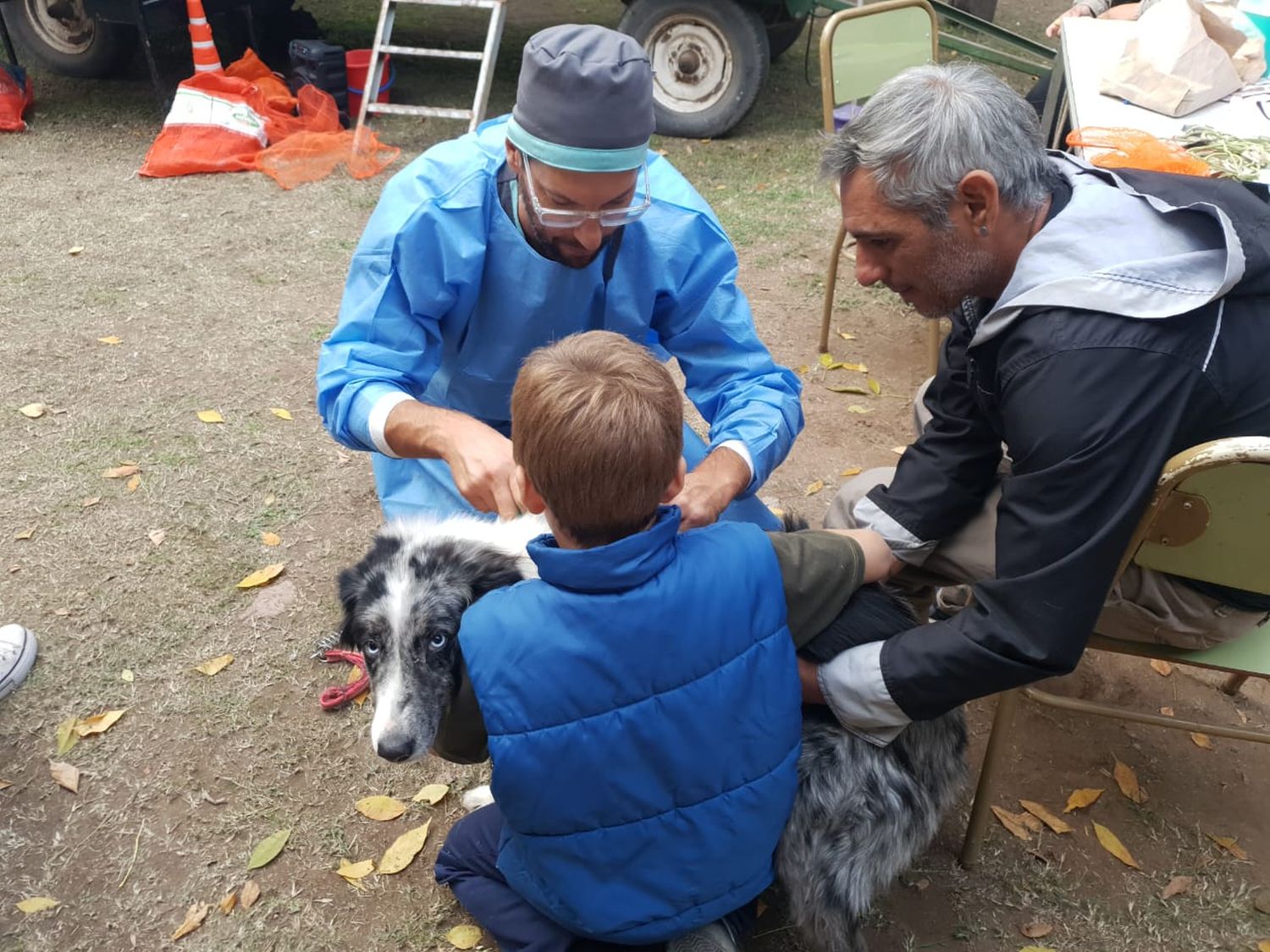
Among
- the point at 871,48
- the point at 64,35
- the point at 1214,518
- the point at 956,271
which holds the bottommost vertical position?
the point at 64,35

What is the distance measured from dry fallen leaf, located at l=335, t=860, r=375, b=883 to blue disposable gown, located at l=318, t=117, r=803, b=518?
90 centimetres

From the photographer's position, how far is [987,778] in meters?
2.39

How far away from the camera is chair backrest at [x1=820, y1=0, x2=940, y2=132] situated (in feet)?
13.7

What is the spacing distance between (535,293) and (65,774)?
6.07ft

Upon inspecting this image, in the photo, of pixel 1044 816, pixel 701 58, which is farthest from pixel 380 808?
pixel 701 58

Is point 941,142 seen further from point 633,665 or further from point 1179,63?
point 1179,63

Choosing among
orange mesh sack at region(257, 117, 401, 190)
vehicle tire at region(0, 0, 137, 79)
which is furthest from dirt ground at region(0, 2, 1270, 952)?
vehicle tire at region(0, 0, 137, 79)

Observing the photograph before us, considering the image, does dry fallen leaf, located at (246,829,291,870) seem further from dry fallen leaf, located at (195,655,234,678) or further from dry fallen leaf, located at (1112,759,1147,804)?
dry fallen leaf, located at (1112,759,1147,804)

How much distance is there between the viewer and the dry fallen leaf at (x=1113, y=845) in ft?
8.45

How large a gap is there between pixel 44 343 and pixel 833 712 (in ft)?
14.2

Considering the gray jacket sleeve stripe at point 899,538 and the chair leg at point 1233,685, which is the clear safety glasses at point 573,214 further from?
the chair leg at point 1233,685

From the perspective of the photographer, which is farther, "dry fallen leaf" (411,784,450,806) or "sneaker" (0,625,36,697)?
"sneaker" (0,625,36,697)

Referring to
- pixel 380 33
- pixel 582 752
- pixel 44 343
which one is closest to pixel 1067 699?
pixel 582 752

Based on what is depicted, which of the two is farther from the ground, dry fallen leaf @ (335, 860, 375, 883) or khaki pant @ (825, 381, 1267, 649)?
khaki pant @ (825, 381, 1267, 649)
